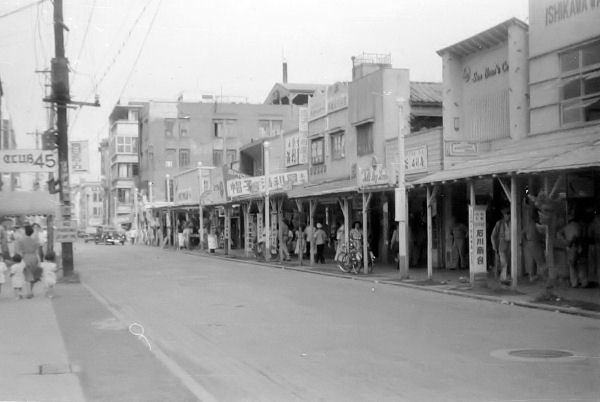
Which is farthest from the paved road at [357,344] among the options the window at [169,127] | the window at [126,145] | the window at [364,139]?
the window at [126,145]

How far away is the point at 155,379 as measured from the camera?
338 inches

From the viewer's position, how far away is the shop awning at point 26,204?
37219mm

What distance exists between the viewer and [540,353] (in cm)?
1035

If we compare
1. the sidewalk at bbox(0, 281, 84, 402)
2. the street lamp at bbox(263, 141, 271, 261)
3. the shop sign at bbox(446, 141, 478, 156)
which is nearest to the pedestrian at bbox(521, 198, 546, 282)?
the shop sign at bbox(446, 141, 478, 156)

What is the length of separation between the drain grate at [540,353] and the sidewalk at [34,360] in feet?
18.4

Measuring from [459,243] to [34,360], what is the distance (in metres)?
18.1

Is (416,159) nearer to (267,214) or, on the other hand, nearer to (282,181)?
(267,214)

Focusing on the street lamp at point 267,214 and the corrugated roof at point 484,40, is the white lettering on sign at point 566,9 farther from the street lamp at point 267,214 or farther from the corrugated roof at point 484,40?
the street lamp at point 267,214

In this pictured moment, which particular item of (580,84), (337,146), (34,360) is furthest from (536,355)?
(337,146)

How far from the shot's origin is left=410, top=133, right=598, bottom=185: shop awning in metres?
16.2

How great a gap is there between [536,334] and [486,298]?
515 centimetres

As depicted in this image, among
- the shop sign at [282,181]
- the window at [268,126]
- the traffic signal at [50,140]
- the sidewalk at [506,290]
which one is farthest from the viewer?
the window at [268,126]

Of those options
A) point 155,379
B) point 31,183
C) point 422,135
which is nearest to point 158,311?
point 155,379

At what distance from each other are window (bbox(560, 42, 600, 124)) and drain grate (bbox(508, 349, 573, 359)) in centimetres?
1012
